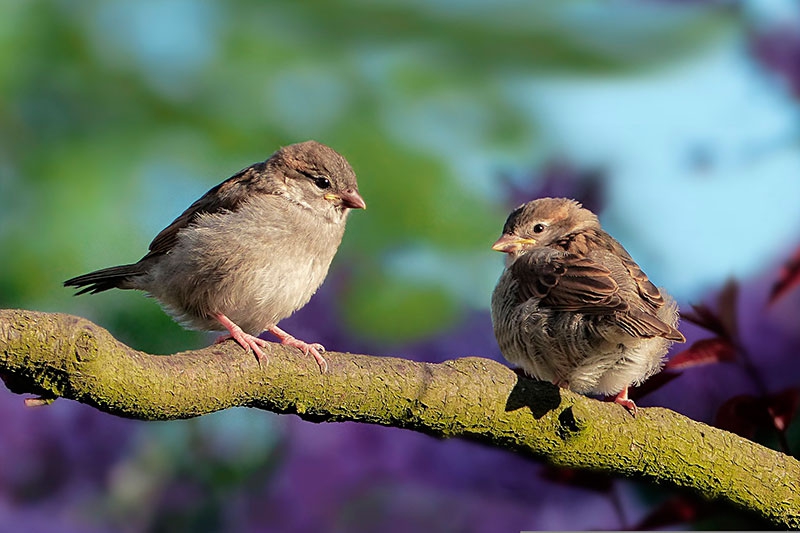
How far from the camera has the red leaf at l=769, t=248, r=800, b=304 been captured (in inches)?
88.9

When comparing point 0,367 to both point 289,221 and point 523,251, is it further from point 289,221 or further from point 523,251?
point 523,251

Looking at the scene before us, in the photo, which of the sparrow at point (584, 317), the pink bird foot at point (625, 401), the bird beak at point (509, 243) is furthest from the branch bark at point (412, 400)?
the bird beak at point (509, 243)

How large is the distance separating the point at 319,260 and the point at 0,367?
122cm

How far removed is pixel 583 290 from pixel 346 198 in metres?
0.73

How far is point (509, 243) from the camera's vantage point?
2.95 m

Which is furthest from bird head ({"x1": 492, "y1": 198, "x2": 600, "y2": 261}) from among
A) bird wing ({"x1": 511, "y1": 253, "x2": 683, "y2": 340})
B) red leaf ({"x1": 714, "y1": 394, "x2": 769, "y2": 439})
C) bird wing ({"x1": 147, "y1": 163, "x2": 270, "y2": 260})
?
red leaf ({"x1": 714, "y1": 394, "x2": 769, "y2": 439})

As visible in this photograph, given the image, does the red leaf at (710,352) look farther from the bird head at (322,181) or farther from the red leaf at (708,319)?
the bird head at (322,181)

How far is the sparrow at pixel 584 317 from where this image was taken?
2498mm

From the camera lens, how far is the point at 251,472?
286 centimetres

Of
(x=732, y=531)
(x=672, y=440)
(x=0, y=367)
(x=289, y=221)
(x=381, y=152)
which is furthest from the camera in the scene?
(x=381, y=152)

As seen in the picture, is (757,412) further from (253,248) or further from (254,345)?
(253,248)

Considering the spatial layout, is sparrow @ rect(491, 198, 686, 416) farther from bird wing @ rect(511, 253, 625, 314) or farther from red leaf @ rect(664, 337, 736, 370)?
red leaf @ rect(664, 337, 736, 370)

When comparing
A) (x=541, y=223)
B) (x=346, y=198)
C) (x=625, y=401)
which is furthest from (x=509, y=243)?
(x=625, y=401)

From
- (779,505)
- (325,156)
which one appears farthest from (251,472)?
(779,505)
